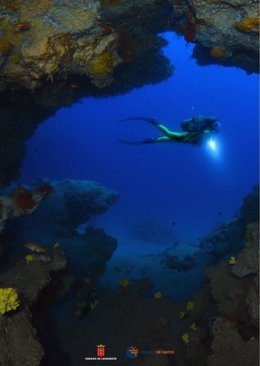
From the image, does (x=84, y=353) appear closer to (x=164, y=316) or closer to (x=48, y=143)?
(x=164, y=316)

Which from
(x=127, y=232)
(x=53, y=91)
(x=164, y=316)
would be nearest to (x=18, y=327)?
(x=164, y=316)

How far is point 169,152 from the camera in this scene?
102 metres

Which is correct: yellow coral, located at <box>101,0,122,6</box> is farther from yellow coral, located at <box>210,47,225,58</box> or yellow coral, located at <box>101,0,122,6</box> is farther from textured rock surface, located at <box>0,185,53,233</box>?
textured rock surface, located at <box>0,185,53,233</box>

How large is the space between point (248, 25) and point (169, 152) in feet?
315

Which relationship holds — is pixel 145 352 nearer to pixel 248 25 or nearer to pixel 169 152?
pixel 248 25

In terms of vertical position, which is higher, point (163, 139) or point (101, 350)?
point (163, 139)

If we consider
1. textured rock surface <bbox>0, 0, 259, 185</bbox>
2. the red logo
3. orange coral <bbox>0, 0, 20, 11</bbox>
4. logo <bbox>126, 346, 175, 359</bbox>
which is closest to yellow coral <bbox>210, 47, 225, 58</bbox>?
textured rock surface <bbox>0, 0, 259, 185</bbox>

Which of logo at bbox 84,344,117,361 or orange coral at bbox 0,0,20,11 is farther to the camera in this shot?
logo at bbox 84,344,117,361

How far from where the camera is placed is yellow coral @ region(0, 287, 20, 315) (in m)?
5.11

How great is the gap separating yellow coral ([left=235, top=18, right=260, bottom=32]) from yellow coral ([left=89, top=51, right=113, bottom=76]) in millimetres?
2721

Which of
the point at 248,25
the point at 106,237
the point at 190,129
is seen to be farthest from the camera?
the point at 106,237

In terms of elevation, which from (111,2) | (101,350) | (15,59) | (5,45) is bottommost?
(101,350)

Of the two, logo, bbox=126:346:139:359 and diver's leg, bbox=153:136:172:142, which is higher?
diver's leg, bbox=153:136:172:142

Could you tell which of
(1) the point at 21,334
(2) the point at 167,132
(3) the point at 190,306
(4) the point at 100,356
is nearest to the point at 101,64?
(2) the point at 167,132
